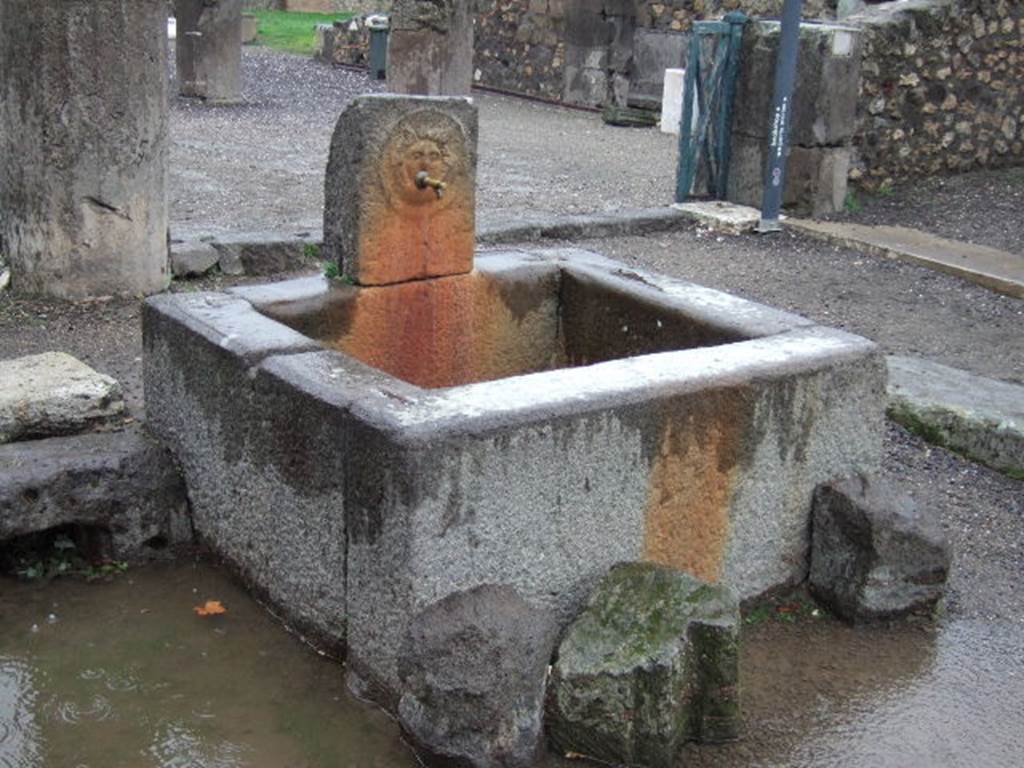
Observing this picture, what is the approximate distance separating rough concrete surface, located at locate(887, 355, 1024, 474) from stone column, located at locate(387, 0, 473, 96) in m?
8.03

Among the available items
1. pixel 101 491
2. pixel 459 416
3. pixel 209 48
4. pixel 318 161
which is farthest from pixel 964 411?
pixel 209 48

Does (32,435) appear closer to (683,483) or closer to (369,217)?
(369,217)

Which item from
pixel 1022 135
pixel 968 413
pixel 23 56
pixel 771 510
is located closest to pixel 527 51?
pixel 1022 135

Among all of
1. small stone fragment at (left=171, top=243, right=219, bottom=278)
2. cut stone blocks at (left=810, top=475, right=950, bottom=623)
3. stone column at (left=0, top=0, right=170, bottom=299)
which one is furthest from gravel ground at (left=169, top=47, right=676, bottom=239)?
cut stone blocks at (left=810, top=475, right=950, bottom=623)

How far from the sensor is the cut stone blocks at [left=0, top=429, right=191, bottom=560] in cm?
372

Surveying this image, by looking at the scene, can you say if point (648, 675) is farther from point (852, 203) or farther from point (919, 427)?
point (852, 203)

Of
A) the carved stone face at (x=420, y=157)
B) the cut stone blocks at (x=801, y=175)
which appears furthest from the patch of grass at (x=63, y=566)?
the cut stone blocks at (x=801, y=175)

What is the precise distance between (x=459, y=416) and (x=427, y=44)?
33.1 ft

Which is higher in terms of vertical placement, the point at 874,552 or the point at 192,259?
the point at 192,259

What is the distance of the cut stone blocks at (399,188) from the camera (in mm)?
3918

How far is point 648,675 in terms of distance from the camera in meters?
3.00

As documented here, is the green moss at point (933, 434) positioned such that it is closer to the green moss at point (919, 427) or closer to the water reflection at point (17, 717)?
the green moss at point (919, 427)

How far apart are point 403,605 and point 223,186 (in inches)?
275

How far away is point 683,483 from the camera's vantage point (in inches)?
136
